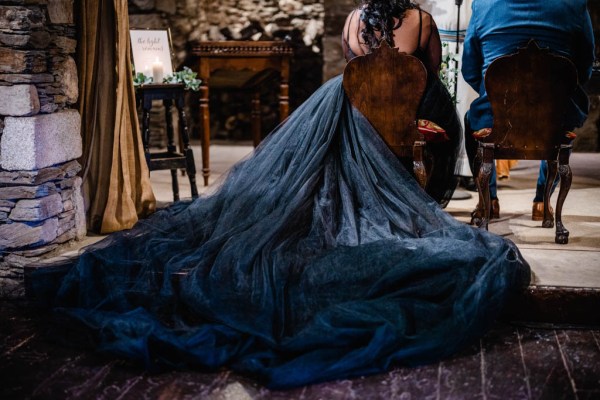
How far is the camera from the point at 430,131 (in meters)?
3.60

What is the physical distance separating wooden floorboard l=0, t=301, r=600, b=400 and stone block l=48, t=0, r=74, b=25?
1.63 meters

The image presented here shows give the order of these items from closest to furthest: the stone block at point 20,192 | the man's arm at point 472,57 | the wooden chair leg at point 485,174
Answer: the stone block at point 20,192 < the wooden chair leg at point 485,174 < the man's arm at point 472,57

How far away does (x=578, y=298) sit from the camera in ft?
9.59

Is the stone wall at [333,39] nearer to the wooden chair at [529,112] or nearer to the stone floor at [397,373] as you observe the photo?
the wooden chair at [529,112]

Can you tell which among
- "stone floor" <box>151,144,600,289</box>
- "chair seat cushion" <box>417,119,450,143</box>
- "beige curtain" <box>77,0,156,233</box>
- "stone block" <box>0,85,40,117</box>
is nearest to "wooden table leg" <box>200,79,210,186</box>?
"stone floor" <box>151,144,600,289</box>

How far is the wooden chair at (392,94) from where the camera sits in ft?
11.3

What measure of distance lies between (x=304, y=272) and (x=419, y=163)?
1.01m

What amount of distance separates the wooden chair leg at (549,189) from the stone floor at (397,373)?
22.5 inches

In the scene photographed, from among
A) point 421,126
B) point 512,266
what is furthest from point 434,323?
point 421,126

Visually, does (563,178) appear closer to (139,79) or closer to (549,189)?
(549,189)

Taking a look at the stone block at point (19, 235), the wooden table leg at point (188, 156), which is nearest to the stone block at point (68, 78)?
the stone block at point (19, 235)

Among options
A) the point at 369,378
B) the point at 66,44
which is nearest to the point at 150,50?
the point at 66,44

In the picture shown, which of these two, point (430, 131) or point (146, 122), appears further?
point (146, 122)

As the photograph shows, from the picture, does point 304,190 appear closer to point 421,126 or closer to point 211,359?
point 421,126
